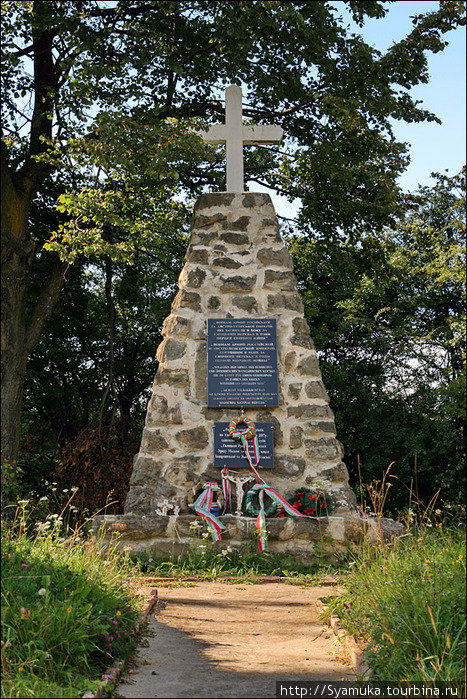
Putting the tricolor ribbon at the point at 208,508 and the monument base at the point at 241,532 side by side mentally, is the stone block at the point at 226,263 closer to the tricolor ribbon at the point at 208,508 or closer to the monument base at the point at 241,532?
the tricolor ribbon at the point at 208,508

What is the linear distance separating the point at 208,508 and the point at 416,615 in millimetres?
3444

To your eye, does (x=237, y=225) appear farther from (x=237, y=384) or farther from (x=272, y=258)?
(x=237, y=384)

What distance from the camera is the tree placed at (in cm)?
741

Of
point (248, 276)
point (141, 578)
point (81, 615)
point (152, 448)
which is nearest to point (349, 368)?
point (248, 276)

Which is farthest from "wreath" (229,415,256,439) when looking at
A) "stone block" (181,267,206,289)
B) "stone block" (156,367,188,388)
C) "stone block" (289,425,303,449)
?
"stone block" (181,267,206,289)

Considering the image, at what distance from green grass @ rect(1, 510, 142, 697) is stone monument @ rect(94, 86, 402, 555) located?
247 cm

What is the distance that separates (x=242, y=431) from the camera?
6.61 meters

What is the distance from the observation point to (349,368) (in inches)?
439

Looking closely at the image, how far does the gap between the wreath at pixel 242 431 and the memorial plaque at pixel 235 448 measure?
72mm

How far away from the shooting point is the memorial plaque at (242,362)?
22.2 ft

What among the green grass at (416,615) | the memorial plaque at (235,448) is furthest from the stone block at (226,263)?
the green grass at (416,615)

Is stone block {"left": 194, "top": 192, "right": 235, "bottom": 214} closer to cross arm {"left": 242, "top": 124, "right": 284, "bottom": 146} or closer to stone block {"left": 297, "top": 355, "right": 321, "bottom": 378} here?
cross arm {"left": 242, "top": 124, "right": 284, "bottom": 146}

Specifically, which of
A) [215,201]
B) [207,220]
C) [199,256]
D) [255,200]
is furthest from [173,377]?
[255,200]

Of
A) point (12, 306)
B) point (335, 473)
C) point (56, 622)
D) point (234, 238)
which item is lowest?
point (56, 622)
